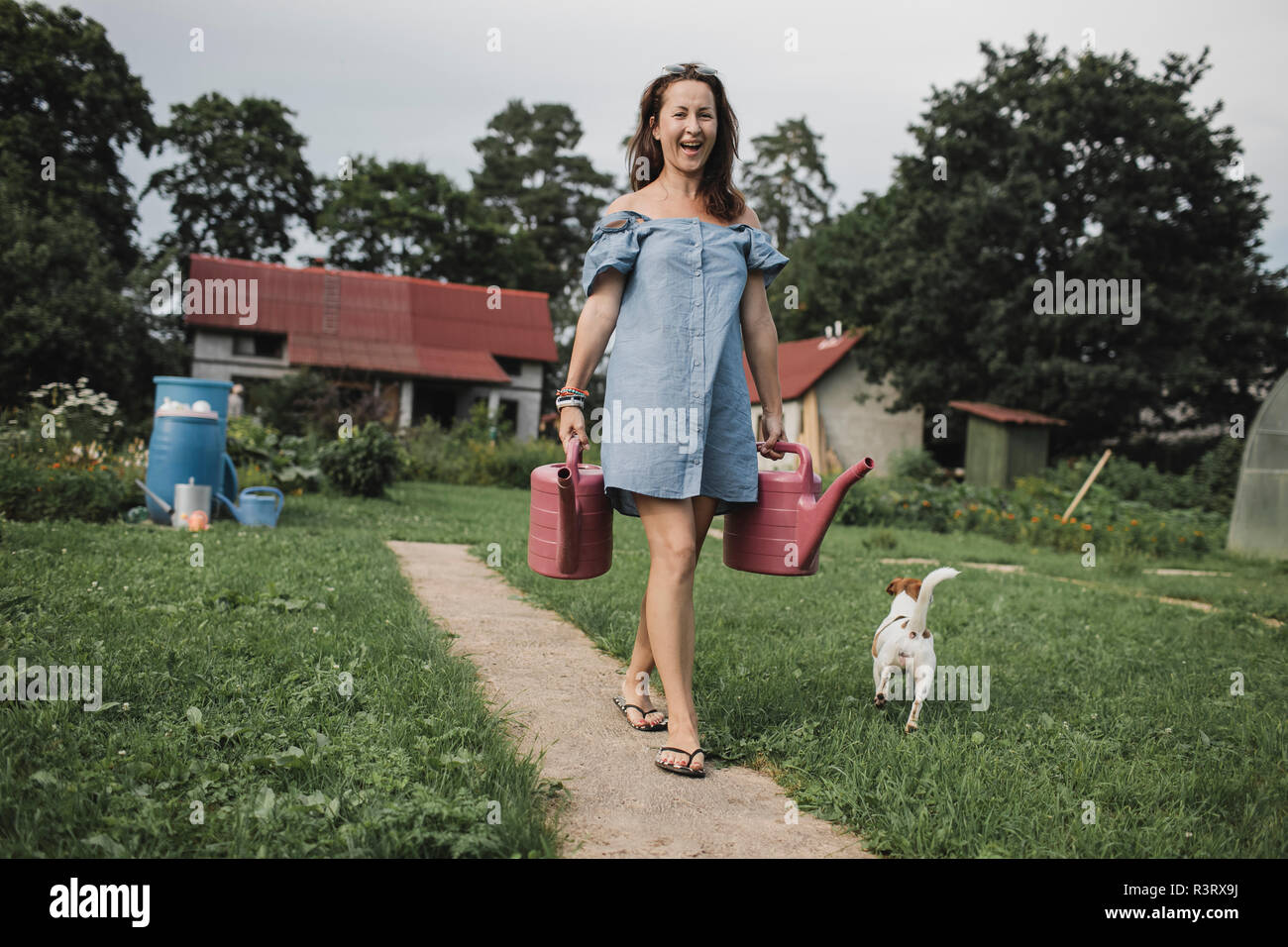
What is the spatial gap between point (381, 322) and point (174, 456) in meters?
20.6

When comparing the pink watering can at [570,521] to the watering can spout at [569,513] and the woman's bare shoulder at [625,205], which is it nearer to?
the watering can spout at [569,513]

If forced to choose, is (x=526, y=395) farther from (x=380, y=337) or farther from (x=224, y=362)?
(x=224, y=362)

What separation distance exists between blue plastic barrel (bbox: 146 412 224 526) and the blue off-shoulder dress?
5763mm

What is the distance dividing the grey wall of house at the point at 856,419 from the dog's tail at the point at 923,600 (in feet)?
72.9

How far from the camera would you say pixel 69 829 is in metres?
1.84

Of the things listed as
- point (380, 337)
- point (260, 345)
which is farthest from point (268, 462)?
point (260, 345)

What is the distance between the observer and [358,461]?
11.3m

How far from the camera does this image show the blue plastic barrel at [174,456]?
7.34 m

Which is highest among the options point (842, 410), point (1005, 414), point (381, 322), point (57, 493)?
point (381, 322)

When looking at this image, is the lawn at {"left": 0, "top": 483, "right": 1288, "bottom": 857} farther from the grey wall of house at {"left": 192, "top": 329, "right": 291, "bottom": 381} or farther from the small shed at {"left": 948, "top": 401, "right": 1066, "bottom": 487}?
the grey wall of house at {"left": 192, "top": 329, "right": 291, "bottom": 381}

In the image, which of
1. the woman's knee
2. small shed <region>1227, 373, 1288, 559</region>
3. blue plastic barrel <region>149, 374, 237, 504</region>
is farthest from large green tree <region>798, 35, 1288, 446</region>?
the woman's knee
